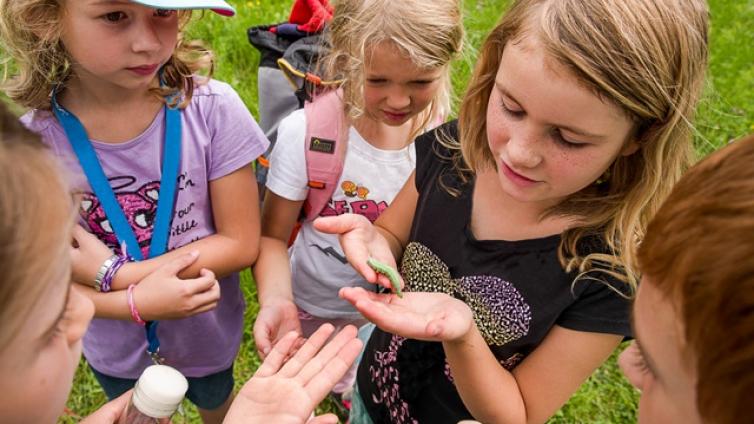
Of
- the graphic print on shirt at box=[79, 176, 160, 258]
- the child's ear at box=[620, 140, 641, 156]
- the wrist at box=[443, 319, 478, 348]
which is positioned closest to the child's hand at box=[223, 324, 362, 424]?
the wrist at box=[443, 319, 478, 348]

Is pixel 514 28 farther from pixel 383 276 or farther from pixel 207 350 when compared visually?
pixel 207 350

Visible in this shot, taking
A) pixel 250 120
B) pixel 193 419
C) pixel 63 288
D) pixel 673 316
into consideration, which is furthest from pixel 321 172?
pixel 193 419

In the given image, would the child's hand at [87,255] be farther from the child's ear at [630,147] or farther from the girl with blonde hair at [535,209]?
the child's ear at [630,147]

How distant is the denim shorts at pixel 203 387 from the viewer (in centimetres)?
214

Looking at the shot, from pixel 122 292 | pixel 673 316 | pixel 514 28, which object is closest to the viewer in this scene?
pixel 673 316

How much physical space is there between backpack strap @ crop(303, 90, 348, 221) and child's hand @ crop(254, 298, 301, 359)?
41 centimetres

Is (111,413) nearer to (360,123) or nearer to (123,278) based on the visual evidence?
(123,278)

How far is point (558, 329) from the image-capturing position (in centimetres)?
151

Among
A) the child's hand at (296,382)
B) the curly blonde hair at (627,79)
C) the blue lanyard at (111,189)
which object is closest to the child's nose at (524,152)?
the curly blonde hair at (627,79)

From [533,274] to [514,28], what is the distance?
60cm

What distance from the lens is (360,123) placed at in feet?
6.86

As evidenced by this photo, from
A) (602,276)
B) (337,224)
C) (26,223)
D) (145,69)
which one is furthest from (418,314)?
(145,69)

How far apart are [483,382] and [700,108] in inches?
108

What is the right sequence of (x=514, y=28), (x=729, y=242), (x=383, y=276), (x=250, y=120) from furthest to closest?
(x=250, y=120), (x=383, y=276), (x=514, y=28), (x=729, y=242)
